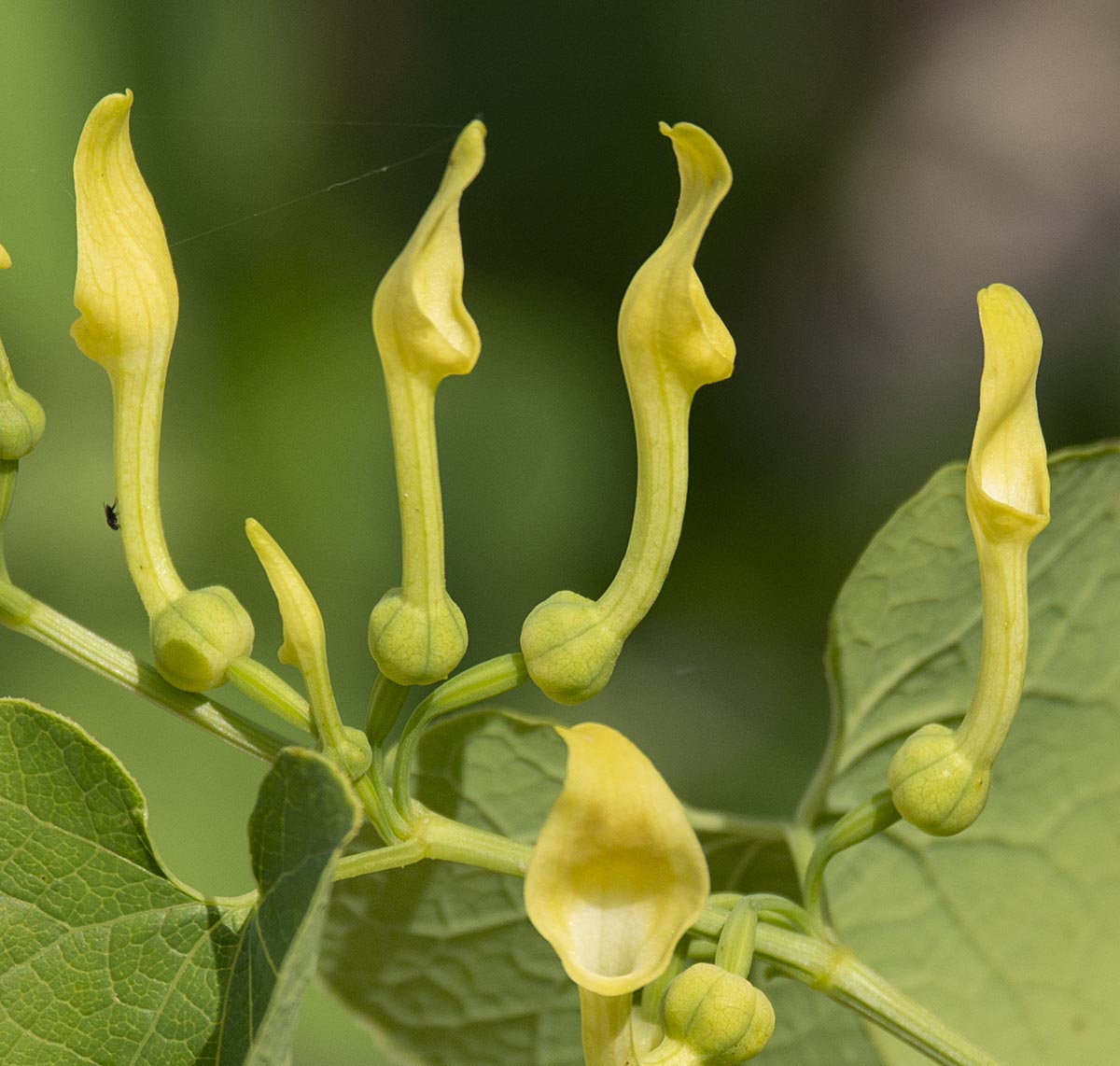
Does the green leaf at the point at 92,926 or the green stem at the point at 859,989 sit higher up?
the green leaf at the point at 92,926

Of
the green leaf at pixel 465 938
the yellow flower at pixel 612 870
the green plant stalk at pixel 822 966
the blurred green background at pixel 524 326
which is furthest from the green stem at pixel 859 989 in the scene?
the blurred green background at pixel 524 326

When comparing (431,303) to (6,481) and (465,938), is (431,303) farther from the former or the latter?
(465,938)

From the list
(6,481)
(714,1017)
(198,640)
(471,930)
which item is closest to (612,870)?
(714,1017)

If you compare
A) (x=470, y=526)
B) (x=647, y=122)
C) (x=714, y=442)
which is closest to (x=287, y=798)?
(x=470, y=526)

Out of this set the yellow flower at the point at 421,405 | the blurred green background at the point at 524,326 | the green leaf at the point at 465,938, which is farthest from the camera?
the blurred green background at the point at 524,326

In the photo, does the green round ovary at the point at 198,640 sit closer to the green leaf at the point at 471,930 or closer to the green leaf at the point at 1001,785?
the green leaf at the point at 471,930

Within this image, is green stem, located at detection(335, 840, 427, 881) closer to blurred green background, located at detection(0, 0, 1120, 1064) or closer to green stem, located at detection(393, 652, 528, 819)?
green stem, located at detection(393, 652, 528, 819)
